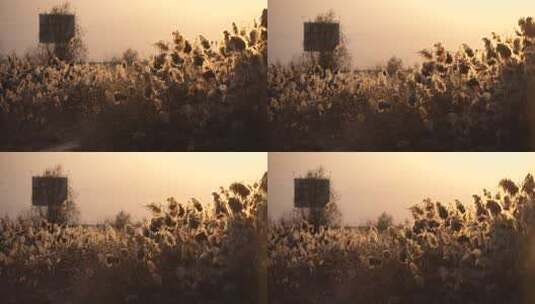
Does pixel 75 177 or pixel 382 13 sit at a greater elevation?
pixel 382 13

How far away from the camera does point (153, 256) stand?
2314 mm

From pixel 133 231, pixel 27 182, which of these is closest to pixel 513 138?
pixel 133 231

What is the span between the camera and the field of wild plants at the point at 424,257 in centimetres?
227

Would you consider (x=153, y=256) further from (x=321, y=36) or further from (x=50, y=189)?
(x=321, y=36)

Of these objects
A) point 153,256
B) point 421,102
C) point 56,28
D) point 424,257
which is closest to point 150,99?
point 56,28

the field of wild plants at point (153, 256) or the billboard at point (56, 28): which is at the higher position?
the billboard at point (56, 28)

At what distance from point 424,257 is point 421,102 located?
0.39m

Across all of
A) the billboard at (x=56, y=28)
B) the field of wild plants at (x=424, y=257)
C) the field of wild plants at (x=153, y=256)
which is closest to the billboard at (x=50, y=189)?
the field of wild plants at (x=153, y=256)

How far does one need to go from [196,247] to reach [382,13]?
76 centimetres

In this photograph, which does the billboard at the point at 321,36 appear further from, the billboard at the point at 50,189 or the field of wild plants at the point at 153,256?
the billboard at the point at 50,189

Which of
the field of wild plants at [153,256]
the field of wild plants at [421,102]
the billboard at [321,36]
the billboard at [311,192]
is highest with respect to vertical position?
the billboard at [321,36]

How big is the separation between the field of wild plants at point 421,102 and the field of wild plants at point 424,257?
0.16m

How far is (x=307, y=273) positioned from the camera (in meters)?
2.30

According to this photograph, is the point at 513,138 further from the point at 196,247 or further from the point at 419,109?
the point at 196,247
